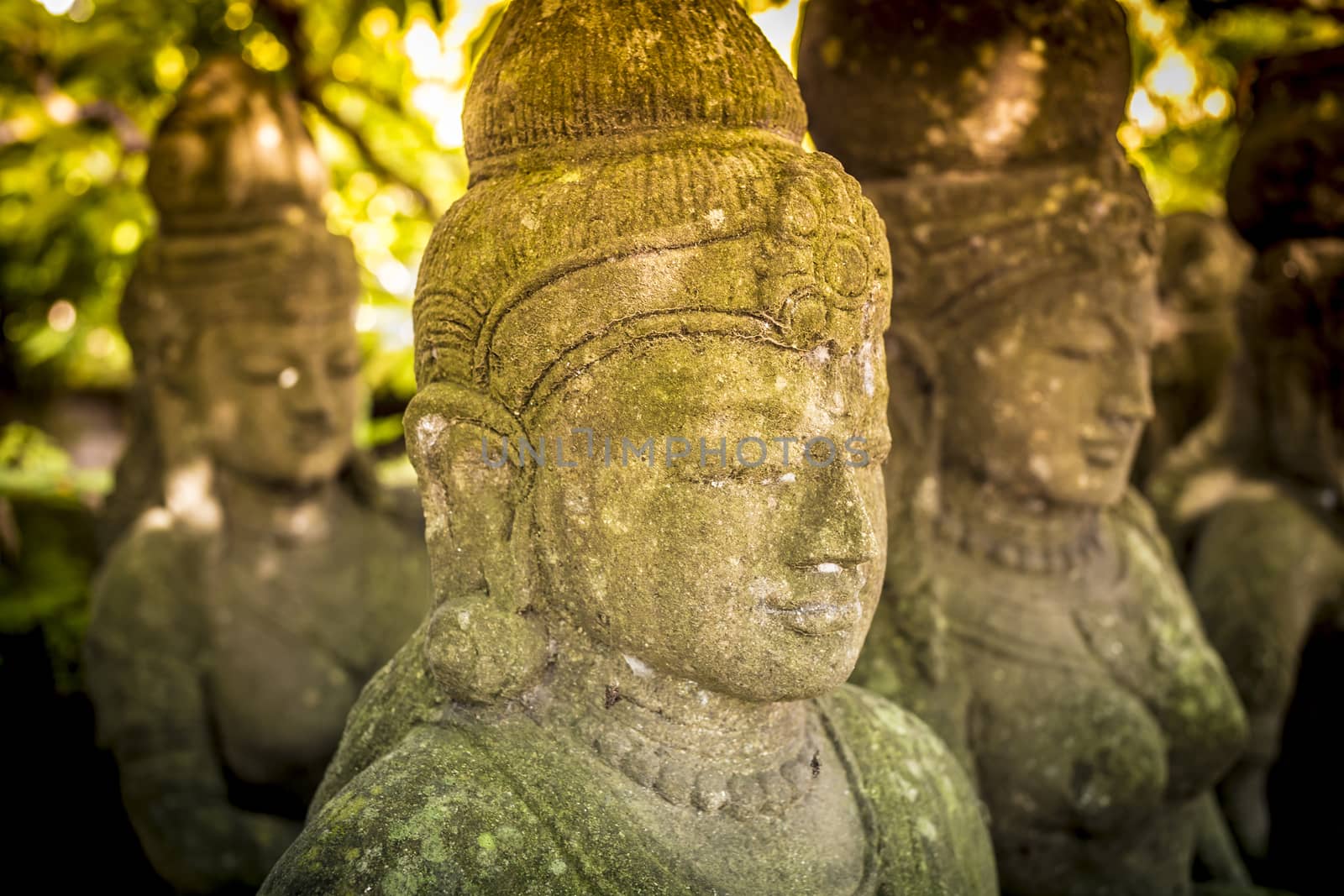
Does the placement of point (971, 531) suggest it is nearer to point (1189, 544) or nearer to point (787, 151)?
point (787, 151)

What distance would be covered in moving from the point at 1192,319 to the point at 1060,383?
127 inches

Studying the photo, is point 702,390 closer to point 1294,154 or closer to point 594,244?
point 594,244

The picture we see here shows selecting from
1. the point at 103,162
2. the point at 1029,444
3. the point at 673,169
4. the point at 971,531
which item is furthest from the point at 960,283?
the point at 103,162

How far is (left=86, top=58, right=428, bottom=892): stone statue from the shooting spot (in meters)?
4.23

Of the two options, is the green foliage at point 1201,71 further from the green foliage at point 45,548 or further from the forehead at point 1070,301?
the green foliage at point 45,548

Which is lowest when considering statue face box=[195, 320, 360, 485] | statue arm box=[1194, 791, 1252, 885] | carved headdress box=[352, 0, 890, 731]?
statue arm box=[1194, 791, 1252, 885]

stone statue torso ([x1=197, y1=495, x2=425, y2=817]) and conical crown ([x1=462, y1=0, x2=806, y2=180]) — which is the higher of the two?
conical crown ([x1=462, y1=0, x2=806, y2=180])

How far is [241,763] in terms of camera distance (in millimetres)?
4270

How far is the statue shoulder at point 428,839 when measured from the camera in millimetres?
1926

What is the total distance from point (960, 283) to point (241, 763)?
114 inches

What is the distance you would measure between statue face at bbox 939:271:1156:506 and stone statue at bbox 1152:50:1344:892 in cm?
162

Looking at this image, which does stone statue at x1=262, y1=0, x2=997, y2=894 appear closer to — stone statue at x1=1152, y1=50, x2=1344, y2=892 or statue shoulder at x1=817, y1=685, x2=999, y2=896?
statue shoulder at x1=817, y1=685, x2=999, y2=896

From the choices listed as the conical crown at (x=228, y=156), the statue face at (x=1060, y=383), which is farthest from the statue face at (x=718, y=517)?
the conical crown at (x=228, y=156)

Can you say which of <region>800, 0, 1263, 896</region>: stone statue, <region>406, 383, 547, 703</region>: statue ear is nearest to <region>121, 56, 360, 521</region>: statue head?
<region>800, 0, 1263, 896</region>: stone statue
